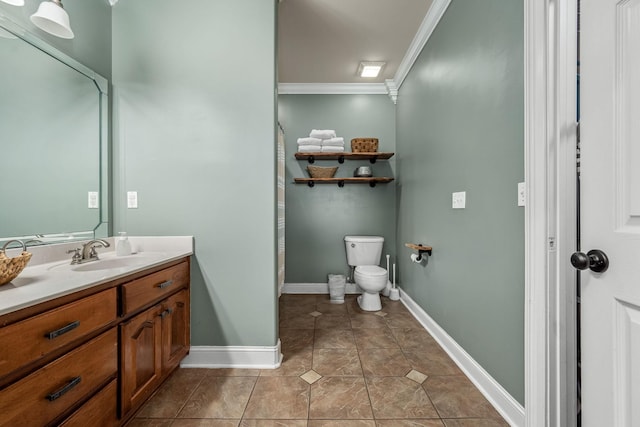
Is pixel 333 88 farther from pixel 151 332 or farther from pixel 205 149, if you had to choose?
pixel 151 332

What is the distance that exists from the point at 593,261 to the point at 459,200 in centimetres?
97

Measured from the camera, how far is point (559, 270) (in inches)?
39.9

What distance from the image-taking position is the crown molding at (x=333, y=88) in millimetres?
3297

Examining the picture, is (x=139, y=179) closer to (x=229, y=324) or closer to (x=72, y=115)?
(x=72, y=115)

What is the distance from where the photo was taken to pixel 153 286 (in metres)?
1.40

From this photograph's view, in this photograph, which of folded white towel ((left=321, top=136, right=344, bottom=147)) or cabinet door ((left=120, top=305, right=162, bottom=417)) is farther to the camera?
folded white towel ((left=321, top=136, right=344, bottom=147))

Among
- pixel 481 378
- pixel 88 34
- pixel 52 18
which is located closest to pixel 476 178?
pixel 481 378

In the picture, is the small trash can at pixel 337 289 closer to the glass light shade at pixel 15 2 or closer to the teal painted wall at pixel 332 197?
the teal painted wall at pixel 332 197

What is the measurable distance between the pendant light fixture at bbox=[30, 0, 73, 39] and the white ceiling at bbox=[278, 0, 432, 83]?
4.63ft

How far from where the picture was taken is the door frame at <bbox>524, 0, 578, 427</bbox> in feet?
3.27

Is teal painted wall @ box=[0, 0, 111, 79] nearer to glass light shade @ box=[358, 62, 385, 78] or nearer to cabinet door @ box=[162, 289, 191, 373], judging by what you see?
cabinet door @ box=[162, 289, 191, 373]

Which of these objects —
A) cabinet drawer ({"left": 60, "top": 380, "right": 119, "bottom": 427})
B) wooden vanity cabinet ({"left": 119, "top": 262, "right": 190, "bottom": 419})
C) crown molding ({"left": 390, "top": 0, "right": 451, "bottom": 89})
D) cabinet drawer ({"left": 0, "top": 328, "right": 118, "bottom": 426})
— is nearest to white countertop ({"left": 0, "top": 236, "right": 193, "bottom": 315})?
wooden vanity cabinet ({"left": 119, "top": 262, "right": 190, "bottom": 419})

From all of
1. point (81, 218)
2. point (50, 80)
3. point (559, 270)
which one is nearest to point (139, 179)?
point (81, 218)

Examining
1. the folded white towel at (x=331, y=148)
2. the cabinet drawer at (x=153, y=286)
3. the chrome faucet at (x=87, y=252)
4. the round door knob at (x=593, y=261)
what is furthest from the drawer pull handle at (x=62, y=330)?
the folded white towel at (x=331, y=148)
